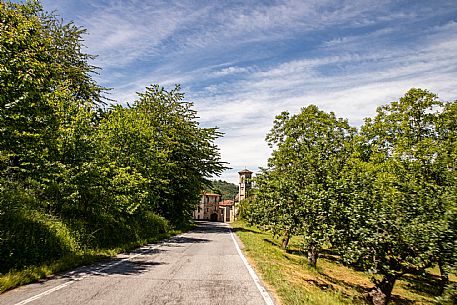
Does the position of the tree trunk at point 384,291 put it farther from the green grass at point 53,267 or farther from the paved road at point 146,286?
the green grass at point 53,267

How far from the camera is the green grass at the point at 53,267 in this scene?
6.51 meters

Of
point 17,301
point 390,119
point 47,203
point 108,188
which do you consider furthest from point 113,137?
point 390,119

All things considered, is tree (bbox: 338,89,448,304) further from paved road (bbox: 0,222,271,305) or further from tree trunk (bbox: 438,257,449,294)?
paved road (bbox: 0,222,271,305)

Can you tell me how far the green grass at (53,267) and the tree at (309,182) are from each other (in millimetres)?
8190

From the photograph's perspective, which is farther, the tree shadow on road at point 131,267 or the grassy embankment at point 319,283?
the tree shadow on road at point 131,267

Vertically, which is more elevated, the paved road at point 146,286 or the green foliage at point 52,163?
the green foliage at point 52,163

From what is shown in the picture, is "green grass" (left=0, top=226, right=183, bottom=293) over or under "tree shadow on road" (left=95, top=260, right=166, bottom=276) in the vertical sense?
over

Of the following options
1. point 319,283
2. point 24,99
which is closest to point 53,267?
point 24,99

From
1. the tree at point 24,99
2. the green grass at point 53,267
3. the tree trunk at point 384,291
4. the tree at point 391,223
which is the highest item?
the tree at point 24,99

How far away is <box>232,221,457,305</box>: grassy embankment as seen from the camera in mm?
7387

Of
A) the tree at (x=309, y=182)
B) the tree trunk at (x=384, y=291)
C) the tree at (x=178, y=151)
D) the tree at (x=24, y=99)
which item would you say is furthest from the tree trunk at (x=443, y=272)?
the tree at (x=178, y=151)

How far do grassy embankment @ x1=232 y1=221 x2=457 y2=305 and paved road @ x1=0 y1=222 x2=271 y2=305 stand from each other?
27.8 inches

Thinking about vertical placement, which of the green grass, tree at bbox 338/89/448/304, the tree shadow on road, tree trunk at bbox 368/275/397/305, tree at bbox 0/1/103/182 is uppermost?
tree at bbox 0/1/103/182

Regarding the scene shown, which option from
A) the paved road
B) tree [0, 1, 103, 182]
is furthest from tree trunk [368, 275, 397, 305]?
tree [0, 1, 103, 182]
